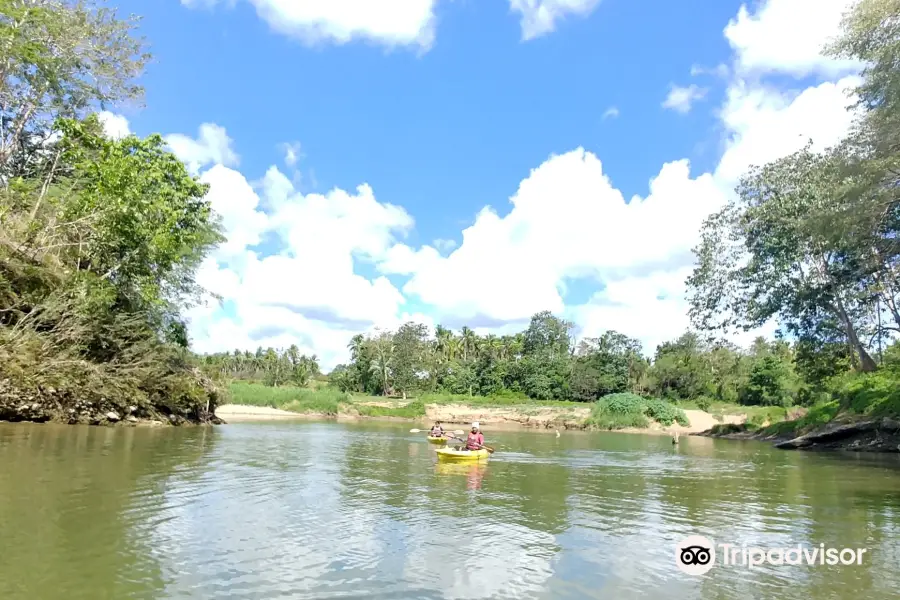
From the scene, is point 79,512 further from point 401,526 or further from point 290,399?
point 290,399

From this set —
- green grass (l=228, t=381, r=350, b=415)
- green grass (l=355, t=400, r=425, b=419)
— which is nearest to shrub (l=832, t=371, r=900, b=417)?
green grass (l=355, t=400, r=425, b=419)

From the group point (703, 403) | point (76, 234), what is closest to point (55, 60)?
point (76, 234)

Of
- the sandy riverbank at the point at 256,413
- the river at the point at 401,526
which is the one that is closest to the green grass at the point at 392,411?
the sandy riverbank at the point at 256,413

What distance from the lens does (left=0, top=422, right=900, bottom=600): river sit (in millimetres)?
8234

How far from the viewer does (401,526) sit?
11.9 m

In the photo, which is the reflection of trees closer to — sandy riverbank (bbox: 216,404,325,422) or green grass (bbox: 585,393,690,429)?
sandy riverbank (bbox: 216,404,325,422)

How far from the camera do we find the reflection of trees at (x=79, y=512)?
7.57 metres

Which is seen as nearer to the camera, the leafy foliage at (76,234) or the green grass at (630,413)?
the leafy foliage at (76,234)

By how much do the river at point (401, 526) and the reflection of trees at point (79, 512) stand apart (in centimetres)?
4

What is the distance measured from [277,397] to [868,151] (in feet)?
201

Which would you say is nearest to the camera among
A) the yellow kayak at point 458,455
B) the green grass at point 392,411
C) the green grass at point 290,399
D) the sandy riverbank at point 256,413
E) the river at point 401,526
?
the river at point 401,526

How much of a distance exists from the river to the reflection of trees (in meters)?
0.04

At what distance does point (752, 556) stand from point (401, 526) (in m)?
6.32

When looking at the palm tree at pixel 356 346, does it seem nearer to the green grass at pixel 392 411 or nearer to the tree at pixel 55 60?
the green grass at pixel 392 411
